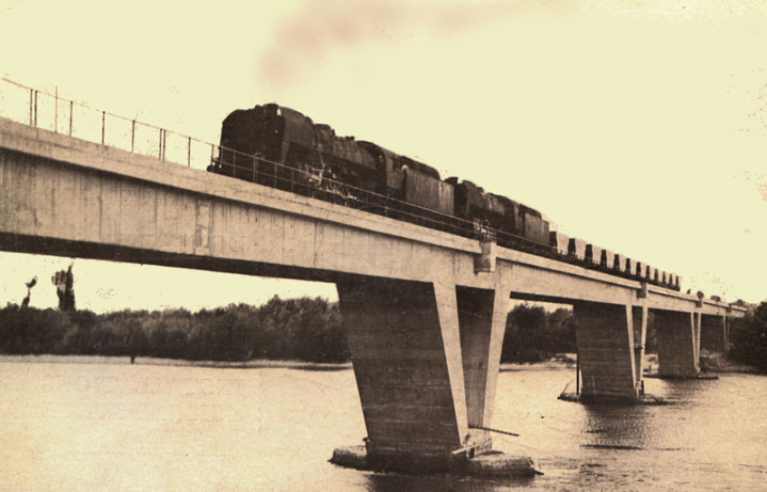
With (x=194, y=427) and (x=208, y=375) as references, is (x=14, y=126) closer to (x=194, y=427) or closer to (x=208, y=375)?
(x=194, y=427)

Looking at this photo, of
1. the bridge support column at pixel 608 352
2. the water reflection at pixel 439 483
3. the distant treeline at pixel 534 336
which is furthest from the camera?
the distant treeline at pixel 534 336

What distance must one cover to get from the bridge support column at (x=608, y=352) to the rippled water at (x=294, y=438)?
8.80ft

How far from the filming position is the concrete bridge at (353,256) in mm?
13969

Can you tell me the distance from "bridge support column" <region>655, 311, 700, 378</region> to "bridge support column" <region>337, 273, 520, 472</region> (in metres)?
58.7

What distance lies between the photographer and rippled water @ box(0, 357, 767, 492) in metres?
27.3

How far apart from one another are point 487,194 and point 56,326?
47.8 m

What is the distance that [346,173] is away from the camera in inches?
1008

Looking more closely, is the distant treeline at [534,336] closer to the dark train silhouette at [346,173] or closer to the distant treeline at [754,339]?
the distant treeline at [754,339]

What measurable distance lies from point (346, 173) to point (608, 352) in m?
35.3

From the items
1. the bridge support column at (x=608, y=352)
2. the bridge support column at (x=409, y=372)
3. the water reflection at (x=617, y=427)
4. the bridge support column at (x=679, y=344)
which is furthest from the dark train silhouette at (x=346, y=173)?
the bridge support column at (x=679, y=344)

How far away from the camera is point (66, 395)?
57.4 m

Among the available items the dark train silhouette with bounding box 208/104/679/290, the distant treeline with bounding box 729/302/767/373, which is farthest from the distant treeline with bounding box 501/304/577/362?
the dark train silhouette with bounding box 208/104/679/290

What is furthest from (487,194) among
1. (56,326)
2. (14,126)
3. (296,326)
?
(296,326)

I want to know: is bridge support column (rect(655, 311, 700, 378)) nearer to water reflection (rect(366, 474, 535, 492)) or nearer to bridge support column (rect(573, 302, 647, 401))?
bridge support column (rect(573, 302, 647, 401))
